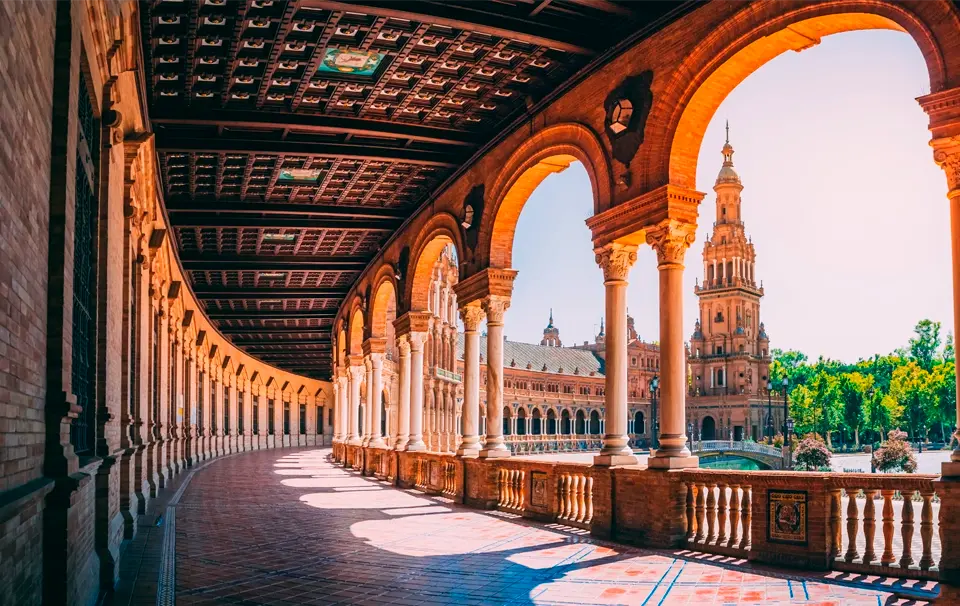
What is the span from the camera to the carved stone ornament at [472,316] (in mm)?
18527

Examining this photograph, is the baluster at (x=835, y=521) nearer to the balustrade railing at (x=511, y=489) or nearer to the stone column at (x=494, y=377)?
the balustrade railing at (x=511, y=489)

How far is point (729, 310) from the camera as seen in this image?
111750 mm

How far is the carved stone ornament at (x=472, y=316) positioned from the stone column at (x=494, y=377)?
33.6 inches

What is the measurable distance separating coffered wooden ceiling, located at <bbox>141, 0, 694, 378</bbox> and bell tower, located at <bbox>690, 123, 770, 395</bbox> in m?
91.2

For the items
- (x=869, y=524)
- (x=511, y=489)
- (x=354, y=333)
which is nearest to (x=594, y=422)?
(x=354, y=333)

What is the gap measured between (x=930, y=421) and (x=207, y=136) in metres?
105

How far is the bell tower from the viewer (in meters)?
109

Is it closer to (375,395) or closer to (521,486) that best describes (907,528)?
(521,486)

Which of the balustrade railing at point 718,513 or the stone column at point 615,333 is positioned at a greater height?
the stone column at point 615,333

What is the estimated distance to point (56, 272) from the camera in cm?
589

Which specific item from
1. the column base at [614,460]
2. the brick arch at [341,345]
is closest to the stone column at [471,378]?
the column base at [614,460]

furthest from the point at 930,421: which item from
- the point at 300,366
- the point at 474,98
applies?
the point at 474,98

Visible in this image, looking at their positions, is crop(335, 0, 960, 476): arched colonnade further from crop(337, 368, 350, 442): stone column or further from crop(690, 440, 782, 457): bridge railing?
crop(690, 440, 782, 457): bridge railing

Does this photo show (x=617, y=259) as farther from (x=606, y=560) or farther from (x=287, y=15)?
(x=287, y=15)
